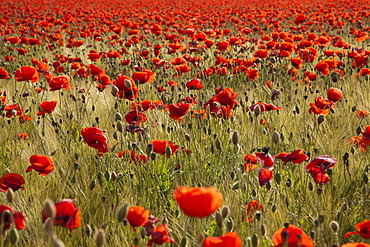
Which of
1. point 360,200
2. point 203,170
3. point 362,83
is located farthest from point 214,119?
point 362,83

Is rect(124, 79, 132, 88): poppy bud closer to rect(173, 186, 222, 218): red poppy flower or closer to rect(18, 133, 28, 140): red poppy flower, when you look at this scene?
rect(18, 133, 28, 140): red poppy flower

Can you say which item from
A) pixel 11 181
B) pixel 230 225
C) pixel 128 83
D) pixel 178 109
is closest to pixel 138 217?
pixel 230 225

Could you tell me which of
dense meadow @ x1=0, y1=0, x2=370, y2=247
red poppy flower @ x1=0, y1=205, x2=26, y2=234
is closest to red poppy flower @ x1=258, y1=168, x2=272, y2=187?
dense meadow @ x1=0, y1=0, x2=370, y2=247

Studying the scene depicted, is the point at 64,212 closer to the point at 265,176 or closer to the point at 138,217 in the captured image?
the point at 138,217

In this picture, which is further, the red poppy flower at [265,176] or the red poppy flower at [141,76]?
the red poppy flower at [141,76]

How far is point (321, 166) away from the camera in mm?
1487

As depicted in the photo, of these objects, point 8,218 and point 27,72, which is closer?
point 8,218

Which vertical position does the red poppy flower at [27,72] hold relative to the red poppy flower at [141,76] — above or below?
below

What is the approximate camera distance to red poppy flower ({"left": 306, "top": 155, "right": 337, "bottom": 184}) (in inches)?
58.4

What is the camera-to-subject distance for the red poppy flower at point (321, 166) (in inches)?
58.4

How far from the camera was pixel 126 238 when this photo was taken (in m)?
1.57

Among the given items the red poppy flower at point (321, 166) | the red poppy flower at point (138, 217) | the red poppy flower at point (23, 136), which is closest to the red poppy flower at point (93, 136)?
the red poppy flower at point (138, 217)

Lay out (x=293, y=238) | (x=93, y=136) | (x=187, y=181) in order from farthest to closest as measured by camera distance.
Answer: (x=187, y=181), (x=93, y=136), (x=293, y=238)

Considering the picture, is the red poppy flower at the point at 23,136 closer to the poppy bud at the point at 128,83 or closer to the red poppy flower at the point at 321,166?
the poppy bud at the point at 128,83
